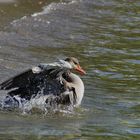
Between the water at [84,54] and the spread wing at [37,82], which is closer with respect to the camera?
the water at [84,54]

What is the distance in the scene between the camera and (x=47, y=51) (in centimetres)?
1581

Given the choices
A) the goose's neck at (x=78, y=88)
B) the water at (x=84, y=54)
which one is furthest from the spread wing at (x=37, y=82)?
the water at (x=84, y=54)

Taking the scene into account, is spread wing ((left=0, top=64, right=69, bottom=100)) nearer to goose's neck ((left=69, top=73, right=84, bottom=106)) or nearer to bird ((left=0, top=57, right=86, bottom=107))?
bird ((left=0, top=57, right=86, bottom=107))

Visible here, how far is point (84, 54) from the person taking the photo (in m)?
15.9

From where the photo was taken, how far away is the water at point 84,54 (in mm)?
10367

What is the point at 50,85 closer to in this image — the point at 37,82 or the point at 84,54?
the point at 37,82

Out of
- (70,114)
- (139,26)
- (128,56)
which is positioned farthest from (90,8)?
(70,114)

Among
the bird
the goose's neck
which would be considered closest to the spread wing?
the bird

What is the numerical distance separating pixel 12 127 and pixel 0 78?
120 inches

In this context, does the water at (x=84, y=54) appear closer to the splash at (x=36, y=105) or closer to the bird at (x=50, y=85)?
the splash at (x=36, y=105)

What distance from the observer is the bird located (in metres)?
11.4

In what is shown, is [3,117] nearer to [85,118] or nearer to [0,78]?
[85,118]

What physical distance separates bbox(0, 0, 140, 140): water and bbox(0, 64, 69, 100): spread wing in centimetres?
39

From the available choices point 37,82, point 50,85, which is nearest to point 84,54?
point 50,85
